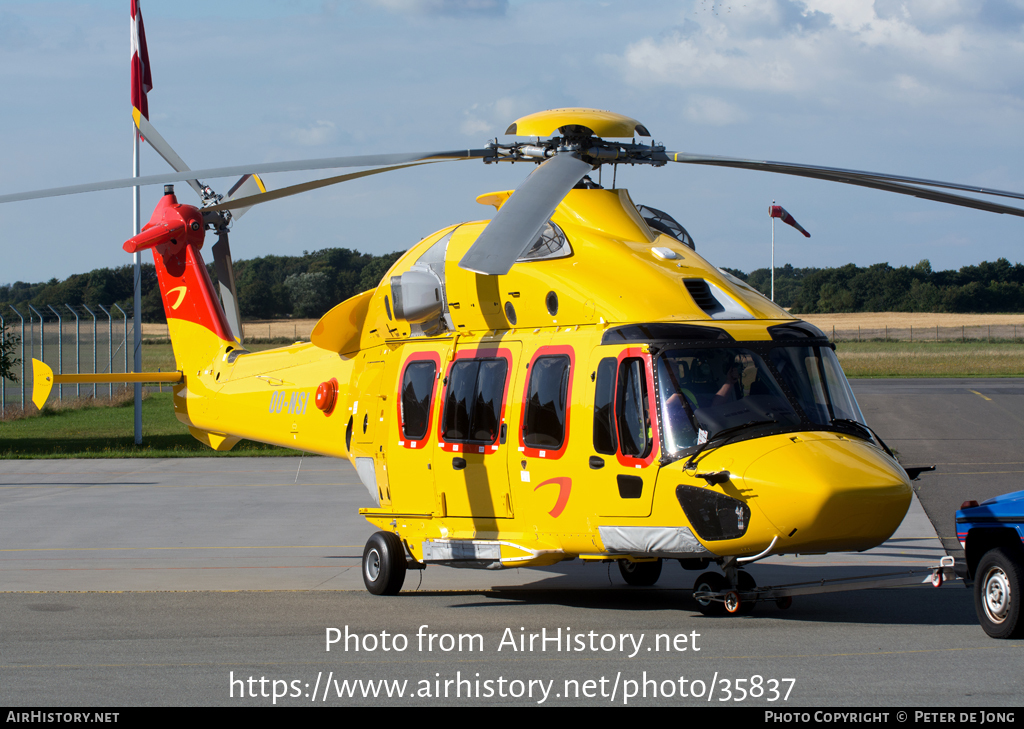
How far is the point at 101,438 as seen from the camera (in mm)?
29094

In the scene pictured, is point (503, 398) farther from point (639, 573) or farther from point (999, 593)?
point (999, 593)

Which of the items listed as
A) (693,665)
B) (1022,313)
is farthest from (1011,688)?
(1022,313)

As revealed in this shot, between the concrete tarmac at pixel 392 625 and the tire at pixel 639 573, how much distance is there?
20cm

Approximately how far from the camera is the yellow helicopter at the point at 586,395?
7.69 meters

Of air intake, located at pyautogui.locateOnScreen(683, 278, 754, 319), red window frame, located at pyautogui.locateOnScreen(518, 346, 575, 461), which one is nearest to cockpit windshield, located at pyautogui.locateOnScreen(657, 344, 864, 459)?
air intake, located at pyautogui.locateOnScreen(683, 278, 754, 319)

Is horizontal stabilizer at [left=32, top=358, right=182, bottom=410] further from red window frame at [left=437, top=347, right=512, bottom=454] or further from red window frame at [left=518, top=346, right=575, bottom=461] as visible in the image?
red window frame at [left=518, top=346, right=575, bottom=461]

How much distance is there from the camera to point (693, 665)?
716cm

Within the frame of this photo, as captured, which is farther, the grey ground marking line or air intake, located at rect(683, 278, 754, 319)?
the grey ground marking line

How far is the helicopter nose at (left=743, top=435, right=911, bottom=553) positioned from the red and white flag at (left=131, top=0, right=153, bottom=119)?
20.3 metres

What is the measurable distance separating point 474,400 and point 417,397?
981 millimetres

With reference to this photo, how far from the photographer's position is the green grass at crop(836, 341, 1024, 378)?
5403 centimetres

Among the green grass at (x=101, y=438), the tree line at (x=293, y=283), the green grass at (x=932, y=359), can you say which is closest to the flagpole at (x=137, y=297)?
the green grass at (x=101, y=438)

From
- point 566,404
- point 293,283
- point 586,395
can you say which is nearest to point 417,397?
point 566,404
